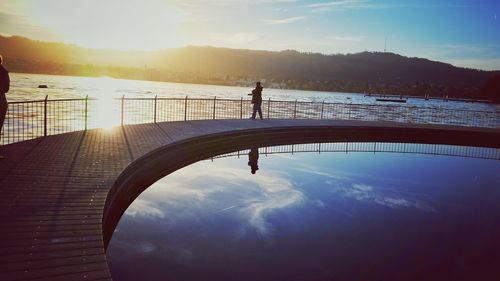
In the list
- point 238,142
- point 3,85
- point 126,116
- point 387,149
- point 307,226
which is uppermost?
point 3,85

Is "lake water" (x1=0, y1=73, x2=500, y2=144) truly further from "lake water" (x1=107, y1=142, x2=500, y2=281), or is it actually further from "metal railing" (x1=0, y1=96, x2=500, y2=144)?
"lake water" (x1=107, y1=142, x2=500, y2=281)

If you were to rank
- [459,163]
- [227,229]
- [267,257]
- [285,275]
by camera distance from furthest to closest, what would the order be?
[459,163]
[227,229]
[267,257]
[285,275]

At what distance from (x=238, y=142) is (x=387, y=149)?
8652 mm

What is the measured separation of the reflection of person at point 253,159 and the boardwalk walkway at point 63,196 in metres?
2.08

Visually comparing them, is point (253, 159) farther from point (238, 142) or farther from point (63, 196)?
point (63, 196)

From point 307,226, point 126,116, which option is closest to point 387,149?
point 307,226

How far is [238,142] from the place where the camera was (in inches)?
776

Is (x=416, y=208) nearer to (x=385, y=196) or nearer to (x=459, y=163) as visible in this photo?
(x=385, y=196)

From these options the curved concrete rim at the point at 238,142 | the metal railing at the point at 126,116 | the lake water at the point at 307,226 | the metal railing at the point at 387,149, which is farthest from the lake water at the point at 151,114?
the lake water at the point at 307,226

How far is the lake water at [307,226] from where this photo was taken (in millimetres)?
7578

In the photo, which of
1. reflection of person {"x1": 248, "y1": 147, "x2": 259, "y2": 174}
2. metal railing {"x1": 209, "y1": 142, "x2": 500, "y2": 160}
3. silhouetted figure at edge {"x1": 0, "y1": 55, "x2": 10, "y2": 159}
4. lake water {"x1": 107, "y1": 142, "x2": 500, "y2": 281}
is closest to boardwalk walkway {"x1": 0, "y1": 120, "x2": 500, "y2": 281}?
lake water {"x1": 107, "y1": 142, "x2": 500, "y2": 281}

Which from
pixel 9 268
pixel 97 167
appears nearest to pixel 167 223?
pixel 97 167

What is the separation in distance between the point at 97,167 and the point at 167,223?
7.73 ft

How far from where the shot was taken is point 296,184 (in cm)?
1420
